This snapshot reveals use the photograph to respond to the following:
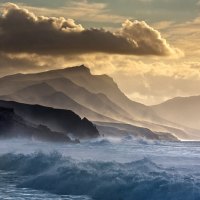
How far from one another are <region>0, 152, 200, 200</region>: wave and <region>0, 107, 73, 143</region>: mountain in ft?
228

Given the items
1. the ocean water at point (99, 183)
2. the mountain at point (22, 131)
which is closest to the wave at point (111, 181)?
the ocean water at point (99, 183)

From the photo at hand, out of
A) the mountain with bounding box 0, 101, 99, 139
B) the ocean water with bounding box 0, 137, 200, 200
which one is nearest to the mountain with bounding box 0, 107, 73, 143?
the mountain with bounding box 0, 101, 99, 139

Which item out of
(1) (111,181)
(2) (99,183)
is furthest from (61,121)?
(1) (111,181)

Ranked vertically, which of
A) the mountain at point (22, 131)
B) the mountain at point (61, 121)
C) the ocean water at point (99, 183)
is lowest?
the ocean water at point (99, 183)

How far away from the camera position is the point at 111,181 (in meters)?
27.8

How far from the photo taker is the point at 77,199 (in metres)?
25.3

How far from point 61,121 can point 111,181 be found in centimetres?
11500

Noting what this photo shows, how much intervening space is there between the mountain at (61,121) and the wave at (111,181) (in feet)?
A: 330

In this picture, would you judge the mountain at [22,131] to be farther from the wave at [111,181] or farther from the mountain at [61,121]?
the wave at [111,181]

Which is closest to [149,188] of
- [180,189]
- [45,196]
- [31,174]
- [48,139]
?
[180,189]

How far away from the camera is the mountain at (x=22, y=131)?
107 m

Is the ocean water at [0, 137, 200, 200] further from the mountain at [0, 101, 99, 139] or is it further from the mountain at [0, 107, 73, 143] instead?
the mountain at [0, 101, 99, 139]

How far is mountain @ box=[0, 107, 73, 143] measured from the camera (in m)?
107

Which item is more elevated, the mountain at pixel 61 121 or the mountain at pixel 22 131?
the mountain at pixel 61 121
